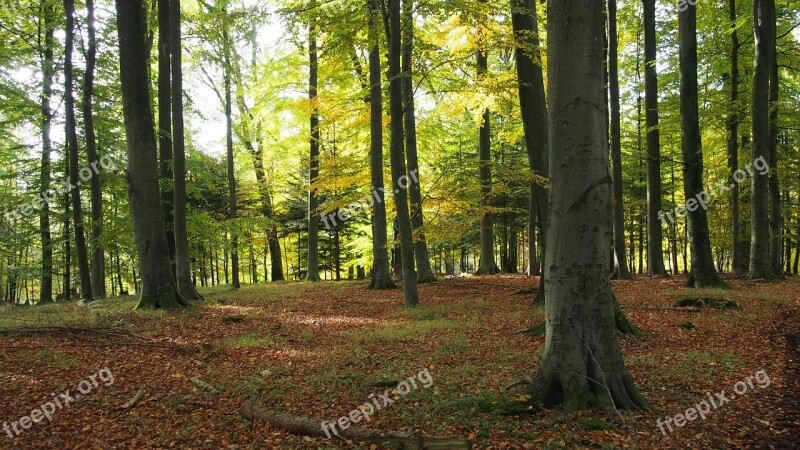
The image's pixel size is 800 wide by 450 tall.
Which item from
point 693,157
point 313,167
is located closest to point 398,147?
point 693,157

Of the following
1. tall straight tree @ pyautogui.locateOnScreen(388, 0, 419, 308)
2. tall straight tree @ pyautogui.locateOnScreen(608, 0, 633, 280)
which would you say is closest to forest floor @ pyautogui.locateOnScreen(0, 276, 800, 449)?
tall straight tree @ pyautogui.locateOnScreen(388, 0, 419, 308)

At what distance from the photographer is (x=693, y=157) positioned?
12336 mm

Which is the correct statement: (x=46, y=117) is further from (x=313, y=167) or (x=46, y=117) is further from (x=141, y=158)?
(x=313, y=167)

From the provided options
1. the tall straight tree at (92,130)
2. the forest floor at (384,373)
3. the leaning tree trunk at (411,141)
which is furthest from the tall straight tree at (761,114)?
the tall straight tree at (92,130)

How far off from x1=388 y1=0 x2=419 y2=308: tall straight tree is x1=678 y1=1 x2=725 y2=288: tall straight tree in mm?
7576

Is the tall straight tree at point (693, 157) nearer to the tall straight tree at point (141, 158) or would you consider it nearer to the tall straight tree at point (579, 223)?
the tall straight tree at point (579, 223)

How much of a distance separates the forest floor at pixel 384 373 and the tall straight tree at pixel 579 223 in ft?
1.04

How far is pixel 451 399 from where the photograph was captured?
16.0 ft

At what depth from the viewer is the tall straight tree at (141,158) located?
34.5 ft

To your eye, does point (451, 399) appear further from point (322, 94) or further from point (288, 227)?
point (288, 227)

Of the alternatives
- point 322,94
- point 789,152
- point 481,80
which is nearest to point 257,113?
point 322,94

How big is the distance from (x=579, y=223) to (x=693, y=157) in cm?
1041

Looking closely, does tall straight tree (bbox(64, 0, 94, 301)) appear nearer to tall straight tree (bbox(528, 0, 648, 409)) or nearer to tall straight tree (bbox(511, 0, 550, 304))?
tall straight tree (bbox(511, 0, 550, 304))

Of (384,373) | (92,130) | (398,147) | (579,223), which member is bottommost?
(384,373)
